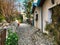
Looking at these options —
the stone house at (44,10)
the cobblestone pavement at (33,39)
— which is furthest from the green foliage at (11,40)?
the stone house at (44,10)

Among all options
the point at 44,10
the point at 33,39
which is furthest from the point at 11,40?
the point at 44,10

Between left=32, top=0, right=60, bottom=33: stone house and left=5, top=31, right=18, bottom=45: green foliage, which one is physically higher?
left=32, top=0, right=60, bottom=33: stone house

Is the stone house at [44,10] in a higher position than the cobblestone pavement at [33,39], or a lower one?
higher

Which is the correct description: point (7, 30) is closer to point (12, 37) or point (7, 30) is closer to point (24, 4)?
point (12, 37)

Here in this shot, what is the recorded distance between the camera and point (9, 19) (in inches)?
694

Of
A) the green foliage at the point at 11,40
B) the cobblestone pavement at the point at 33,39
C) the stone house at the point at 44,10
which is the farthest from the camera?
the stone house at the point at 44,10

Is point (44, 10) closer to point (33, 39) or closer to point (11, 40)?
point (33, 39)

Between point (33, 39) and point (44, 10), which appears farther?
point (44, 10)

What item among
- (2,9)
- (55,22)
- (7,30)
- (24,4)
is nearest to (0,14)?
(2,9)

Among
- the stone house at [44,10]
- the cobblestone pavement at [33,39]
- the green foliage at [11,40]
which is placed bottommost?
the cobblestone pavement at [33,39]

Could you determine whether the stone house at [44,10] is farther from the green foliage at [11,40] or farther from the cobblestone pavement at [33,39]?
the green foliage at [11,40]

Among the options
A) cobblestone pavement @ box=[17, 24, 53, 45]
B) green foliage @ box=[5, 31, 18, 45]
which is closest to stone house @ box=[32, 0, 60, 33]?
cobblestone pavement @ box=[17, 24, 53, 45]

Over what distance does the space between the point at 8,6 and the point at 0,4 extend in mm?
1452

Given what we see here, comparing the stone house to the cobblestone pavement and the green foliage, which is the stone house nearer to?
the cobblestone pavement
